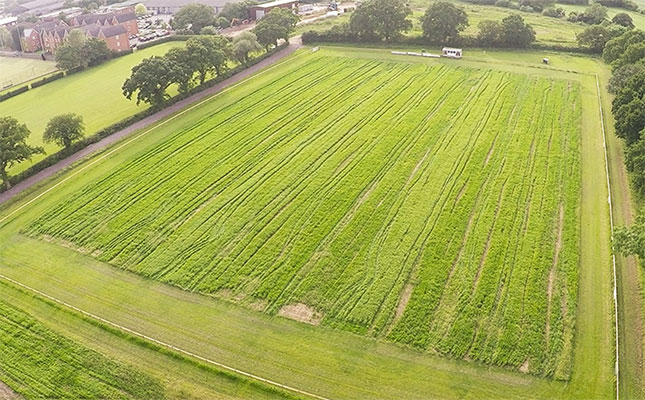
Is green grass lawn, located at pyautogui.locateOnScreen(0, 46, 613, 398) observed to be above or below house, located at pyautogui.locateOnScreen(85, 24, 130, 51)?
below

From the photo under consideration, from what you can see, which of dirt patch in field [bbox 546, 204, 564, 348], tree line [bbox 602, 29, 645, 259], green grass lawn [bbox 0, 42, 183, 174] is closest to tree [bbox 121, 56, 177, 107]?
green grass lawn [bbox 0, 42, 183, 174]

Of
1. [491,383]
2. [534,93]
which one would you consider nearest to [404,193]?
[491,383]

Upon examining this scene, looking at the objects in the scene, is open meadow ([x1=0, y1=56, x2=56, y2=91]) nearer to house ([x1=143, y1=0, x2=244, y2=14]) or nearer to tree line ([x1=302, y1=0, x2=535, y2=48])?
house ([x1=143, y1=0, x2=244, y2=14])

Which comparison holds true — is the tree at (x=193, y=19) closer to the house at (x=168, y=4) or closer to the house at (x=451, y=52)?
the house at (x=168, y=4)

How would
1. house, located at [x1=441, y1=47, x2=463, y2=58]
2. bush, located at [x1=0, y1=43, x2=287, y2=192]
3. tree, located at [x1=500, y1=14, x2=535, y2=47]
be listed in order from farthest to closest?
tree, located at [x1=500, y1=14, x2=535, y2=47] < house, located at [x1=441, y1=47, x2=463, y2=58] < bush, located at [x1=0, y1=43, x2=287, y2=192]

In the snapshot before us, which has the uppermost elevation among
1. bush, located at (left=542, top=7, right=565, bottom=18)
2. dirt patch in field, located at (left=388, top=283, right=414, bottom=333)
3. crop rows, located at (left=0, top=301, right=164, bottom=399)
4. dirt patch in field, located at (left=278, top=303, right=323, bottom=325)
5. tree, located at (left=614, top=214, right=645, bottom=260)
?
bush, located at (left=542, top=7, right=565, bottom=18)

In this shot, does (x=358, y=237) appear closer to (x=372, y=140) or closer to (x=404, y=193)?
(x=404, y=193)
